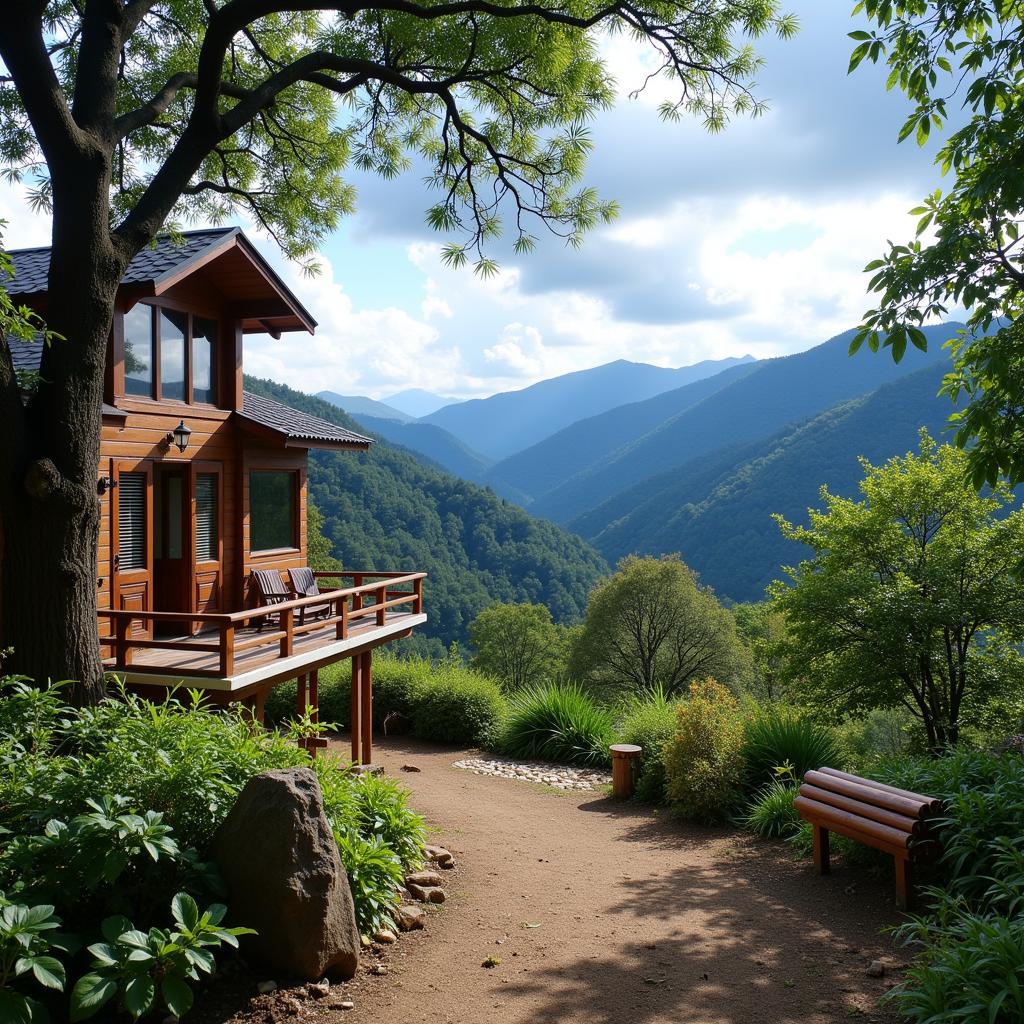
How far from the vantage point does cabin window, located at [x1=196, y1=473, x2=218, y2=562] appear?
11125 millimetres

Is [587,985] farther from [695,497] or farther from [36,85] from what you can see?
[695,497]

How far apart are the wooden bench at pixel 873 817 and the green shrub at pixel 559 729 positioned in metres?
5.80

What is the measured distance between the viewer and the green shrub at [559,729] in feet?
41.8

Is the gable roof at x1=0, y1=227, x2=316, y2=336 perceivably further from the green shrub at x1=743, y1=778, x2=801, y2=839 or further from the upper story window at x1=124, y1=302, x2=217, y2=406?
the green shrub at x1=743, y1=778, x2=801, y2=839

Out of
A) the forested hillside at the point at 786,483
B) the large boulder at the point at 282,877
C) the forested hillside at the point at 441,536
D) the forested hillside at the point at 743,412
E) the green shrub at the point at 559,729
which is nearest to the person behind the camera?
the large boulder at the point at 282,877

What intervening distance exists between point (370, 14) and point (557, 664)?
35.9m

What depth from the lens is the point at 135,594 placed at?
33.2ft

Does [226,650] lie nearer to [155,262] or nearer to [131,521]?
Result: [131,521]

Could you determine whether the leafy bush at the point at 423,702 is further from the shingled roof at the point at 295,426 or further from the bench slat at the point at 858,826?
the bench slat at the point at 858,826

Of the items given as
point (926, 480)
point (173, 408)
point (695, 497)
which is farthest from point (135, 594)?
point (695, 497)

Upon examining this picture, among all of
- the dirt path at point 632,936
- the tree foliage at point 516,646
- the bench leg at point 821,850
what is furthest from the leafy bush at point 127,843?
the tree foliage at point 516,646

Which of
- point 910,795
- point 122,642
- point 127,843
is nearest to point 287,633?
point 122,642

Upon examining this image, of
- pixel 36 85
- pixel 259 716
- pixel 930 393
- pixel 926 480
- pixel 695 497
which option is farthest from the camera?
pixel 695 497

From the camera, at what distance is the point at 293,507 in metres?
13.1
